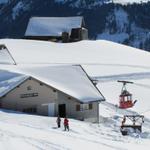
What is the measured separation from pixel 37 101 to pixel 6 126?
11.9 meters

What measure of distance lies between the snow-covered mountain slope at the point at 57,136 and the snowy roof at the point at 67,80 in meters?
3.39

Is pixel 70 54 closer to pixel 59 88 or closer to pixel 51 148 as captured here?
pixel 59 88

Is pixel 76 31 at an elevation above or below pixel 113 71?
above

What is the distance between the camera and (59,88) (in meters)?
56.1

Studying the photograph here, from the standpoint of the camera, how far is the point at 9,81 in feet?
182

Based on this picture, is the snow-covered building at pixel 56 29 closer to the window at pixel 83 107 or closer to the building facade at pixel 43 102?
the window at pixel 83 107

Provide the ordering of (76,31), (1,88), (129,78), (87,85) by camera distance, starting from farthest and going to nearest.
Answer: (76,31) < (129,78) < (87,85) < (1,88)

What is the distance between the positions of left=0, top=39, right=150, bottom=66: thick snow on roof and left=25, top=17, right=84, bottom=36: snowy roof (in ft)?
77.4

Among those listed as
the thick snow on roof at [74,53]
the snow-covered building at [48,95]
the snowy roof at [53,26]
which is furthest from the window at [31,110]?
the snowy roof at [53,26]

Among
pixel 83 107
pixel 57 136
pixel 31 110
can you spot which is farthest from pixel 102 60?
pixel 57 136

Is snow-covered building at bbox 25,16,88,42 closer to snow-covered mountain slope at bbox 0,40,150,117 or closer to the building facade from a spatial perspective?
snow-covered mountain slope at bbox 0,40,150,117

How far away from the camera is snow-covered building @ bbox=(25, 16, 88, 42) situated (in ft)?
429

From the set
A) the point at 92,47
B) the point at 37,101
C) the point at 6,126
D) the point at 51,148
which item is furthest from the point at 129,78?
the point at 51,148

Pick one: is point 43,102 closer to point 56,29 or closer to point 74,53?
point 74,53
